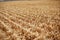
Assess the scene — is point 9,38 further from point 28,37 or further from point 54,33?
point 54,33

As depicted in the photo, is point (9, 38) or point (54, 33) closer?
point (9, 38)

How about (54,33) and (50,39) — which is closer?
(50,39)

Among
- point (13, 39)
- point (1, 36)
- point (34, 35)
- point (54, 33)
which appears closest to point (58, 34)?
point (54, 33)

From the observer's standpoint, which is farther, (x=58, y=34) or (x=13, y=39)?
(x=58, y=34)

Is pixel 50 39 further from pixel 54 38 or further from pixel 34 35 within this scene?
pixel 34 35

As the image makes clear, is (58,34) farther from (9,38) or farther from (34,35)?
(9,38)

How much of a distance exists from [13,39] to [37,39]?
28 cm

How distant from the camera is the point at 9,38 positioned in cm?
127

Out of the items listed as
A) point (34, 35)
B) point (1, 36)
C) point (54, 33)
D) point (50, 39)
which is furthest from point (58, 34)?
point (1, 36)

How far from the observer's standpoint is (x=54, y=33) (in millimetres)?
1378

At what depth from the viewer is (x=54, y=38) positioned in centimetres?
124

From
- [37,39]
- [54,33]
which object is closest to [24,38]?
[37,39]

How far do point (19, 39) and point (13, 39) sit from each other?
71 millimetres

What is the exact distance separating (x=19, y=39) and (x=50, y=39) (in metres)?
0.36
